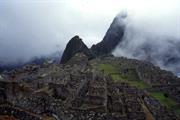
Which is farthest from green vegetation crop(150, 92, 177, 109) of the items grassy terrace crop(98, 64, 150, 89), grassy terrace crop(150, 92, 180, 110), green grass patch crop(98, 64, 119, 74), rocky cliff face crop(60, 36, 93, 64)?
rocky cliff face crop(60, 36, 93, 64)

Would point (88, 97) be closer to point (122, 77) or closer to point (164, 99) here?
point (164, 99)

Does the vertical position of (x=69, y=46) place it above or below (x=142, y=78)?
above

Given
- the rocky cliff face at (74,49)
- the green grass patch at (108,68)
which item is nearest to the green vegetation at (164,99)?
the green grass patch at (108,68)

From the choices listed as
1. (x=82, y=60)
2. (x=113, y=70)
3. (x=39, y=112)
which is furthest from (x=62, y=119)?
(x=82, y=60)

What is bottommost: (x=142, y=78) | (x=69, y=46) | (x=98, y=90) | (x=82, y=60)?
(x=98, y=90)

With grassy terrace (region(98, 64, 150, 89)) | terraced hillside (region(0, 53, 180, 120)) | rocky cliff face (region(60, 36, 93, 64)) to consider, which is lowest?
terraced hillside (region(0, 53, 180, 120))

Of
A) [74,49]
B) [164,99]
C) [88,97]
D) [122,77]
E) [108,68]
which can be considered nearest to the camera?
[88,97]

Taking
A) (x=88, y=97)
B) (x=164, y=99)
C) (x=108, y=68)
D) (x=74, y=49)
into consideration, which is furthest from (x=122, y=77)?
(x=88, y=97)

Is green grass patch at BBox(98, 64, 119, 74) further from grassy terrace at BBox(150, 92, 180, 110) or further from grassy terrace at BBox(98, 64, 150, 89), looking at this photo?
grassy terrace at BBox(150, 92, 180, 110)

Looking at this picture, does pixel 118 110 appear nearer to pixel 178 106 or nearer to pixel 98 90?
pixel 98 90
